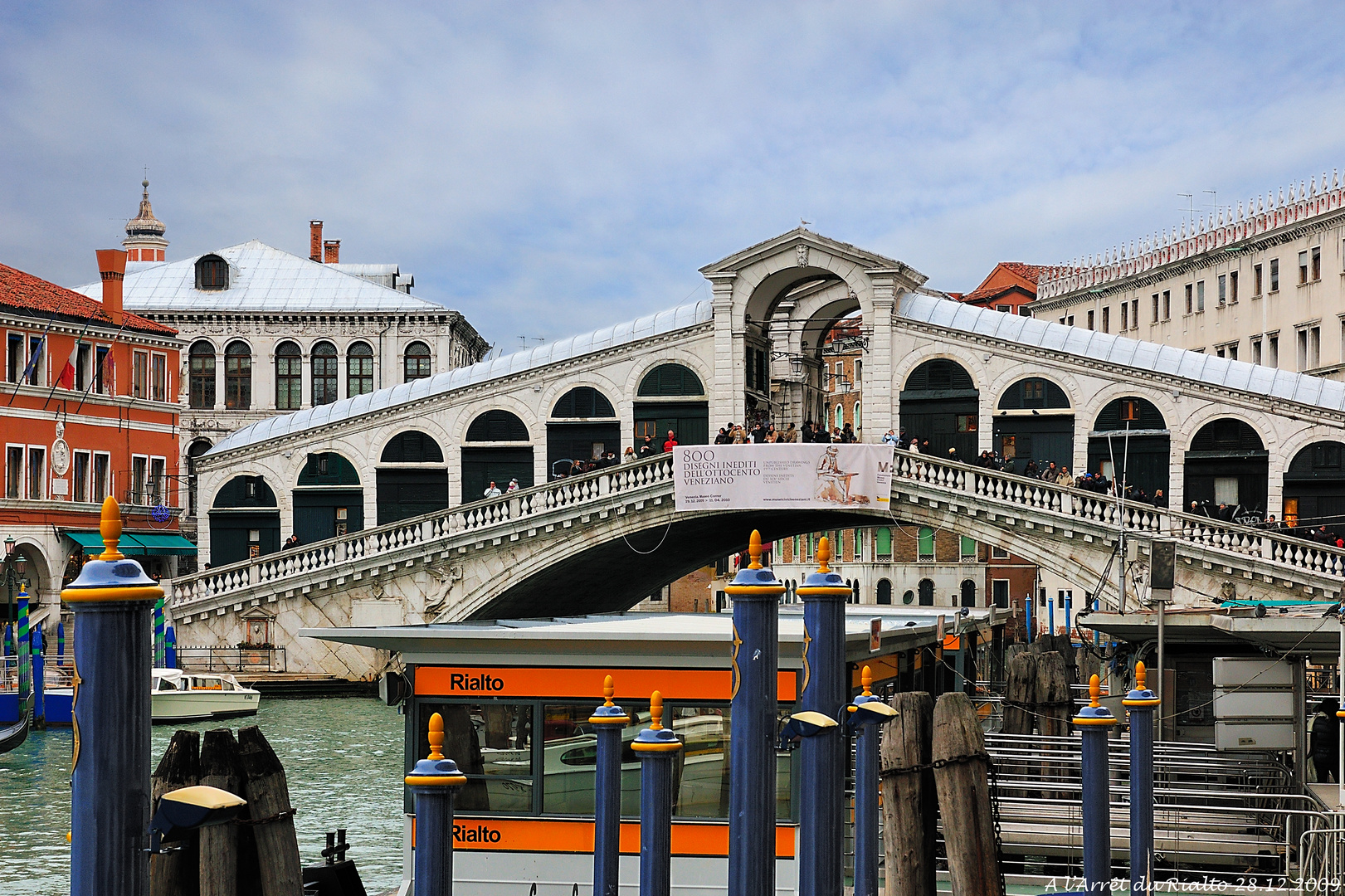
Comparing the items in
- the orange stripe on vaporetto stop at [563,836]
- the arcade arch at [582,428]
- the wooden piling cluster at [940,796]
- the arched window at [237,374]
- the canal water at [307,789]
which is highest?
the arched window at [237,374]

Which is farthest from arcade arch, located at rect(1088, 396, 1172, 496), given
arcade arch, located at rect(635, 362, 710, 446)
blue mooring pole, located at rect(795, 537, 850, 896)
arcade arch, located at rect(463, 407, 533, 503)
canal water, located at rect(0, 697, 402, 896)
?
blue mooring pole, located at rect(795, 537, 850, 896)

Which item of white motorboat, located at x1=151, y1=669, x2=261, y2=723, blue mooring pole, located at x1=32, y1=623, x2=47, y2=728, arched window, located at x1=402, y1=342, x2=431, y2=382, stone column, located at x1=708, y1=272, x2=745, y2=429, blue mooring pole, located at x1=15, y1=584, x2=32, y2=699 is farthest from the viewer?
arched window, located at x1=402, y1=342, x2=431, y2=382

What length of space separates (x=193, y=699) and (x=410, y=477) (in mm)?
8636

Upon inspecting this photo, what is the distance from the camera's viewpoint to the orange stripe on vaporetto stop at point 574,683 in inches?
395

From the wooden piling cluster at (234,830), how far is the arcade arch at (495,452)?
86.1ft

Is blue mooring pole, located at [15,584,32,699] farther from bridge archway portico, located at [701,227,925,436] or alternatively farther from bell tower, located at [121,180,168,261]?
bell tower, located at [121,180,168,261]

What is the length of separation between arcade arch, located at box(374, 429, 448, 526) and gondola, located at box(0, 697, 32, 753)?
36.9ft

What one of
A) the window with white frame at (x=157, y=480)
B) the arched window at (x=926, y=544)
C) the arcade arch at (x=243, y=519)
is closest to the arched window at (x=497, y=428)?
the arcade arch at (x=243, y=519)

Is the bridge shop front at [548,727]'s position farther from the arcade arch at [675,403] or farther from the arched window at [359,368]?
the arched window at [359,368]

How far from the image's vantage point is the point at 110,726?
187 inches

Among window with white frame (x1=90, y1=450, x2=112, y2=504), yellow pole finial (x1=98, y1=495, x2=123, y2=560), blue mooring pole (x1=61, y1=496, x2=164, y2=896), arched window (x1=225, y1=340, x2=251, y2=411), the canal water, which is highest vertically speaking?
arched window (x1=225, y1=340, x2=251, y2=411)

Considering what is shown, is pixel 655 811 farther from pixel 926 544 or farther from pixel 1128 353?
pixel 926 544

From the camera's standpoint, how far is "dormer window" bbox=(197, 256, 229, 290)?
43812 millimetres

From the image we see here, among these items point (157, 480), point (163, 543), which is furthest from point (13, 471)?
point (163, 543)
